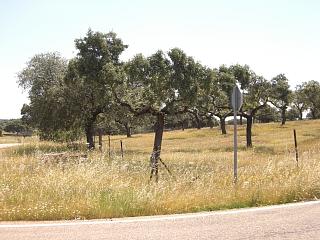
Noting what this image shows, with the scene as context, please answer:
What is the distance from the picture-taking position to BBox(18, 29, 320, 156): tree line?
25.2 meters

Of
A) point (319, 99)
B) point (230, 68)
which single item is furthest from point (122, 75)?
point (319, 99)

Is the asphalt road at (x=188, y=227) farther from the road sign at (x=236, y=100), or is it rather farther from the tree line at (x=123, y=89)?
the tree line at (x=123, y=89)

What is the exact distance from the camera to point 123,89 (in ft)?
98.7

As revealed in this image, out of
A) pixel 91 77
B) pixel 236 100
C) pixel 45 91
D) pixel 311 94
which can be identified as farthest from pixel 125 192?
pixel 311 94

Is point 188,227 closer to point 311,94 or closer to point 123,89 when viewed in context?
point 123,89

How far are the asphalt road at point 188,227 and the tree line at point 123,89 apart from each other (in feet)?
46.4

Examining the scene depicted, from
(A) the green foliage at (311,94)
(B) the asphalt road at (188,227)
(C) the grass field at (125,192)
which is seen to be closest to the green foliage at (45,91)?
(C) the grass field at (125,192)

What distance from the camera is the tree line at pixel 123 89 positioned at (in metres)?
25.2

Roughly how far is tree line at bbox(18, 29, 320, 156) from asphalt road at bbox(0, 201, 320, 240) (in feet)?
46.4

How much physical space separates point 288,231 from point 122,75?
24.2 meters

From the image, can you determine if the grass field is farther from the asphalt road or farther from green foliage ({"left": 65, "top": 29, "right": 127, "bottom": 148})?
green foliage ({"left": 65, "top": 29, "right": 127, "bottom": 148})

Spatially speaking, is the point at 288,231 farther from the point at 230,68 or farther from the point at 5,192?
the point at 230,68

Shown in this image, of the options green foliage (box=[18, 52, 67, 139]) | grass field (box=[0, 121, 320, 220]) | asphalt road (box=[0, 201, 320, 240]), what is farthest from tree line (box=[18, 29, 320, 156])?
asphalt road (box=[0, 201, 320, 240])

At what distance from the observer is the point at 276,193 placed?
894cm
